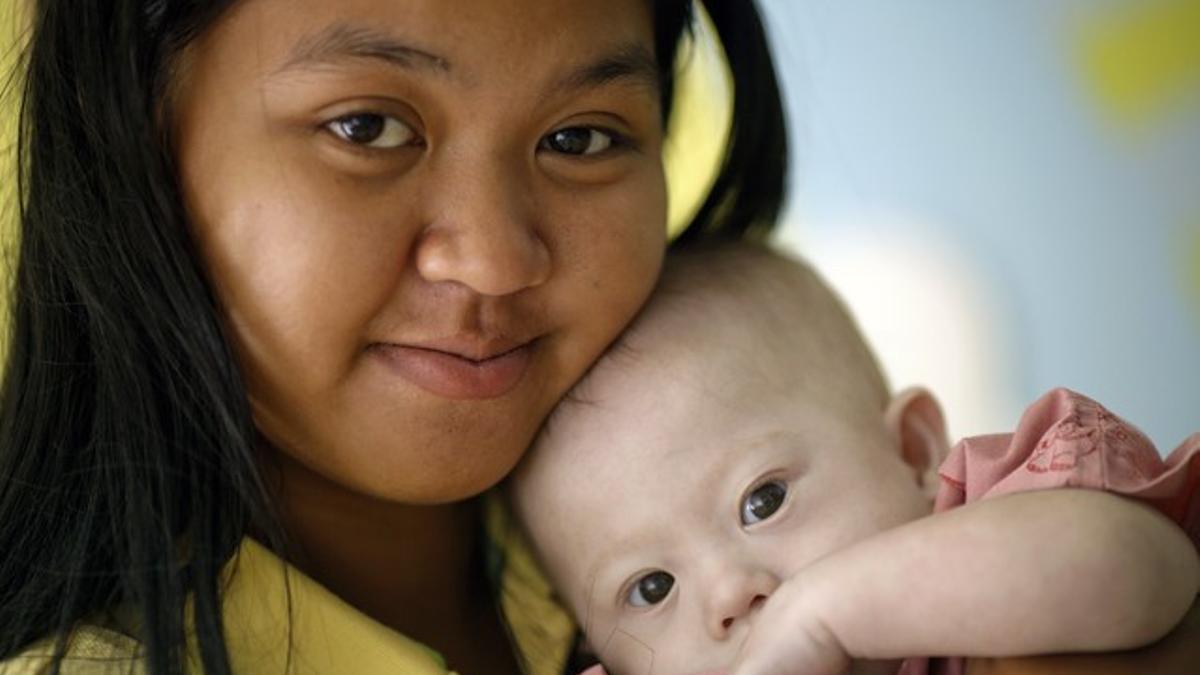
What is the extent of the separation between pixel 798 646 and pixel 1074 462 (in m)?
0.20

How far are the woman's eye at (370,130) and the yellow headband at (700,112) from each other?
35 cm

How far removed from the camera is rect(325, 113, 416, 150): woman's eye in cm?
122

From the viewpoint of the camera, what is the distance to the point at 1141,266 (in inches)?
117

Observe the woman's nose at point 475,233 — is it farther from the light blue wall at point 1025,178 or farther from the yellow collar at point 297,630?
the light blue wall at point 1025,178

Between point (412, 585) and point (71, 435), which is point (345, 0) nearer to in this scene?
point (71, 435)

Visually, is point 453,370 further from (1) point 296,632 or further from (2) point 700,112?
(2) point 700,112

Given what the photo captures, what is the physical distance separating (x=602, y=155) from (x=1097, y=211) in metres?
1.83

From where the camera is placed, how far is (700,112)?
5.95ft

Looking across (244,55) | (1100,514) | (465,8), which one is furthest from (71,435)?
(1100,514)

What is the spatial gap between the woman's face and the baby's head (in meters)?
0.07

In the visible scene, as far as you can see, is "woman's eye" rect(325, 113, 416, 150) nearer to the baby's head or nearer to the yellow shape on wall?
the baby's head

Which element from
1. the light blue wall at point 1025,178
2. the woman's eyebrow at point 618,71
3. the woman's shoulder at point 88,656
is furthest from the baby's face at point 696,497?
the light blue wall at point 1025,178

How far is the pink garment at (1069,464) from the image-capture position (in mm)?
1051

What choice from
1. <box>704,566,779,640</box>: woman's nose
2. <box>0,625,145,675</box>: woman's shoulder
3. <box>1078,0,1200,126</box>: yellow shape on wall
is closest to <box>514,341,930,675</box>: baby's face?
<box>704,566,779,640</box>: woman's nose
